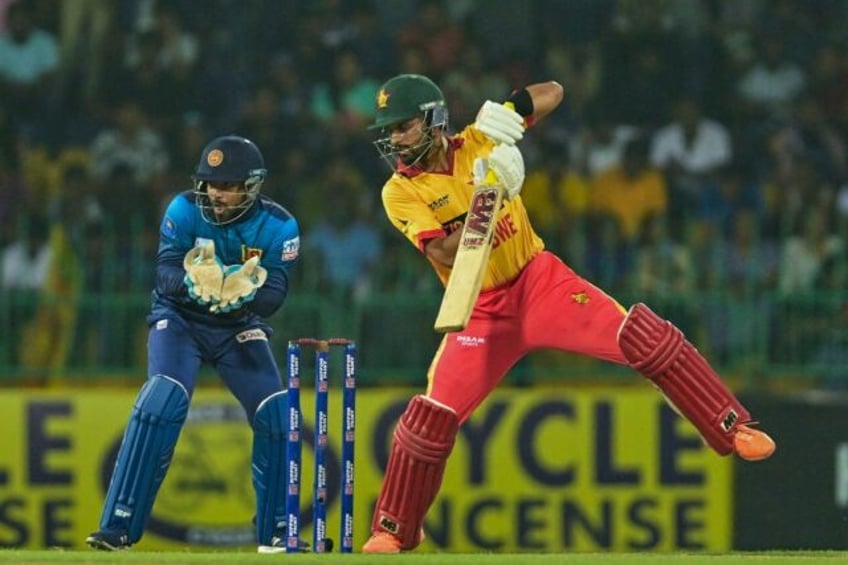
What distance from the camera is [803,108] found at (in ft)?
47.0

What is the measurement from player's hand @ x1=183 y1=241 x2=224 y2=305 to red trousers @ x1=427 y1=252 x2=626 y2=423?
96 centimetres

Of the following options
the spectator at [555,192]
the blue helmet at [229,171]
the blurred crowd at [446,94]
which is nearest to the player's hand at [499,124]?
the blue helmet at [229,171]

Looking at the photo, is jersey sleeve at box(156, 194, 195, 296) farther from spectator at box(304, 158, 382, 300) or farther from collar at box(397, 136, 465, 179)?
spectator at box(304, 158, 382, 300)

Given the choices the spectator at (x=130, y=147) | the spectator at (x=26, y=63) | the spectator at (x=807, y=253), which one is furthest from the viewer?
the spectator at (x=26, y=63)

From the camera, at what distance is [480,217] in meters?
8.33

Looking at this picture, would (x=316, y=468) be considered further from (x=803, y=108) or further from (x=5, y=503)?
(x=803, y=108)

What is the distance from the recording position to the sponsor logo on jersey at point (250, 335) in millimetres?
9062

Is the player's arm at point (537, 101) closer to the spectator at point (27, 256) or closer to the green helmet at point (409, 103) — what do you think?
the green helmet at point (409, 103)

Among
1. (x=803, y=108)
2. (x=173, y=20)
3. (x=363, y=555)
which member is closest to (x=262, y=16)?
(x=173, y=20)

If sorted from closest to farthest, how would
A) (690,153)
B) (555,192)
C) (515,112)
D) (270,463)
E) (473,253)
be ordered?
1. (473,253)
2. (515,112)
3. (270,463)
4. (555,192)
5. (690,153)

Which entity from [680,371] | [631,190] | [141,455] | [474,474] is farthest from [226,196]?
[631,190]

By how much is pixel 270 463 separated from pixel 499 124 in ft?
5.99

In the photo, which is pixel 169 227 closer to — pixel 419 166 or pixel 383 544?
pixel 419 166

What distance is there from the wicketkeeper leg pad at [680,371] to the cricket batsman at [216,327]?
1.53 metres
